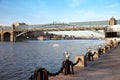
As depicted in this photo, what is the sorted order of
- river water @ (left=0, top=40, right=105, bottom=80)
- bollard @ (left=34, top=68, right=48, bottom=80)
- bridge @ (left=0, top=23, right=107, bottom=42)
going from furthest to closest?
bridge @ (left=0, top=23, right=107, bottom=42), river water @ (left=0, top=40, right=105, bottom=80), bollard @ (left=34, top=68, right=48, bottom=80)

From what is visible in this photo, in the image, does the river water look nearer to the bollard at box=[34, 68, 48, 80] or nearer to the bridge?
the bollard at box=[34, 68, 48, 80]

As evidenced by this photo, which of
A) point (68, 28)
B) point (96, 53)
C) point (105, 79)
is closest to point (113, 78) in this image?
point (105, 79)

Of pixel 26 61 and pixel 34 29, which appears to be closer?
pixel 26 61

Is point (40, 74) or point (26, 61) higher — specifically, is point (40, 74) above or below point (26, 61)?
above

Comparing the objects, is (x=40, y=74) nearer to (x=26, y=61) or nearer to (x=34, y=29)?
(x=26, y=61)

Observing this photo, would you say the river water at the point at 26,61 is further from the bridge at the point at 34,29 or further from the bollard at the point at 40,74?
the bridge at the point at 34,29

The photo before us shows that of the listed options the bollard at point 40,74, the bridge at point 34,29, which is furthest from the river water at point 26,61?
→ the bridge at point 34,29

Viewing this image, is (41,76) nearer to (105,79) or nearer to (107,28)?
(105,79)

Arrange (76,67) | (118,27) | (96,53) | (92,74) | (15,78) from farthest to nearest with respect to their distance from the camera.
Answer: (118,27) → (96,53) → (15,78) → (76,67) → (92,74)

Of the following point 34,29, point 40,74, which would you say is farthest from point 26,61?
point 34,29

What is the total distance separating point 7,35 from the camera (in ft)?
618

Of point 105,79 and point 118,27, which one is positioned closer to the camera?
point 105,79

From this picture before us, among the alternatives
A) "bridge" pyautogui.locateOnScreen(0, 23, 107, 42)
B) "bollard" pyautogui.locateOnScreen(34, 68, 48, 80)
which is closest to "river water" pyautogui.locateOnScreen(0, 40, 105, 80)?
"bollard" pyautogui.locateOnScreen(34, 68, 48, 80)

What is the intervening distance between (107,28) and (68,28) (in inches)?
1001
